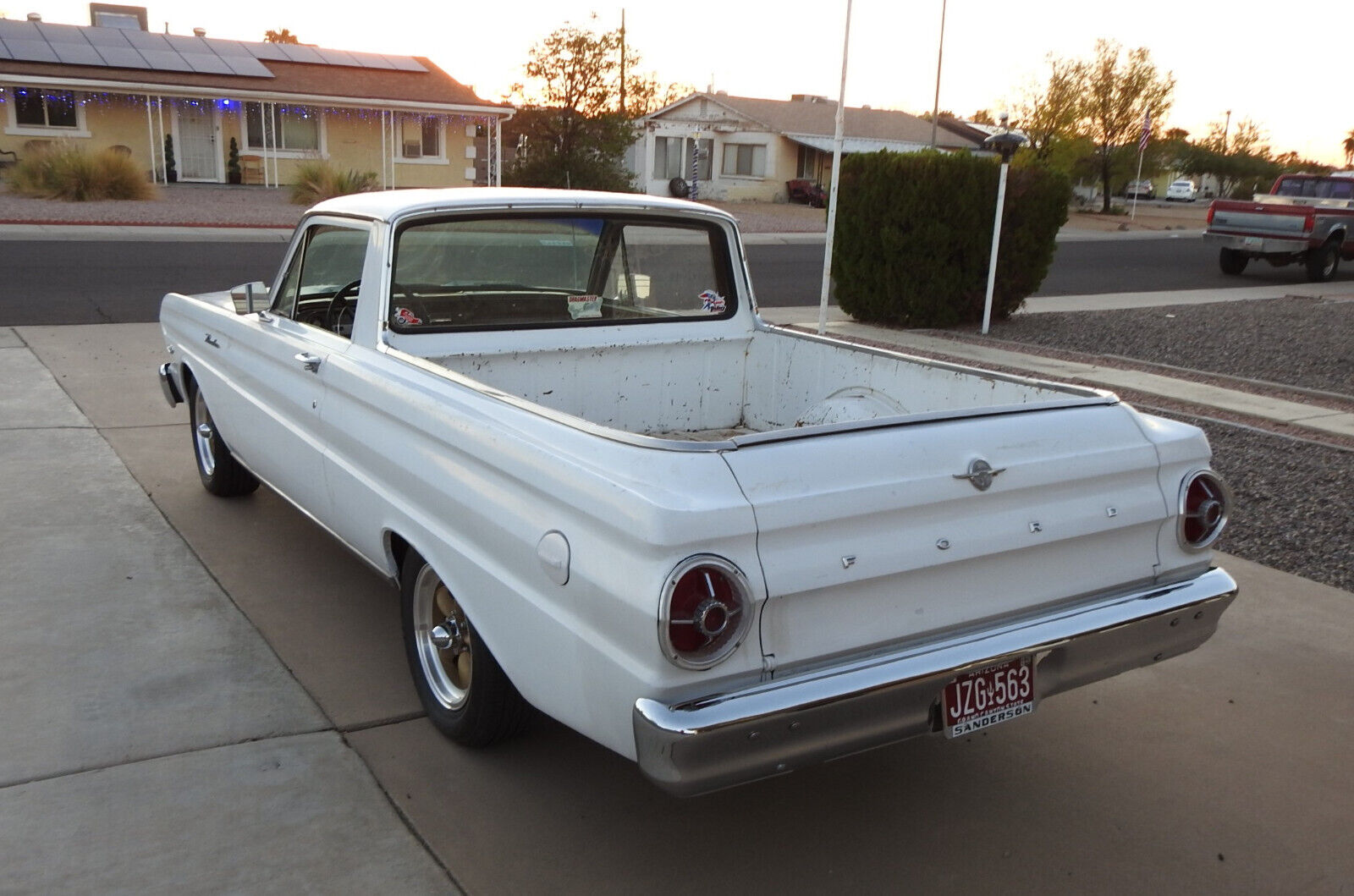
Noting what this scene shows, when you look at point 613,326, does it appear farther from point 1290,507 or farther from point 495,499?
point 1290,507

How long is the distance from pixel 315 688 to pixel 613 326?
177 centimetres

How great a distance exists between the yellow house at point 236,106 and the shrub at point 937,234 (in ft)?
75.2

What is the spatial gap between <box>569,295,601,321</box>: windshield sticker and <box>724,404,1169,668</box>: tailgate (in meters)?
1.96

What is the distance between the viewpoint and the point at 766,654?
2746 millimetres

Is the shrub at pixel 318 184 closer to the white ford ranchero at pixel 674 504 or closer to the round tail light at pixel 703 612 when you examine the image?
the white ford ranchero at pixel 674 504

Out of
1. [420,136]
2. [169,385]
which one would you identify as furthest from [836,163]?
[420,136]

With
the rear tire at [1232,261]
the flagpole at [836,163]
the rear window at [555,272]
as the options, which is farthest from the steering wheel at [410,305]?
the rear tire at [1232,261]

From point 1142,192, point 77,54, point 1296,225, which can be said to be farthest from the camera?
point 1142,192

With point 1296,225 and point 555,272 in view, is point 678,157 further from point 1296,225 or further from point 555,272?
point 555,272

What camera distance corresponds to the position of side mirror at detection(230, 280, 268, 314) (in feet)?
16.7

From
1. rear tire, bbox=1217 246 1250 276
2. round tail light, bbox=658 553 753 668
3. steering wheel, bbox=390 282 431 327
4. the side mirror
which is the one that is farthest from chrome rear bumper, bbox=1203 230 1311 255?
round tail light, bbox=658 553 753 668

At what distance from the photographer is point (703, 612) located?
2.60 metres

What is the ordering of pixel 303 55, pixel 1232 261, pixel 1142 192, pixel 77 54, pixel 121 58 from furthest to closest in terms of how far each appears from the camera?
pixel 1142 192, pixel 303 55, pixel 121 58, pixel 77 54, pixel 1232 261

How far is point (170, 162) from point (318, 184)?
9.18 meters
